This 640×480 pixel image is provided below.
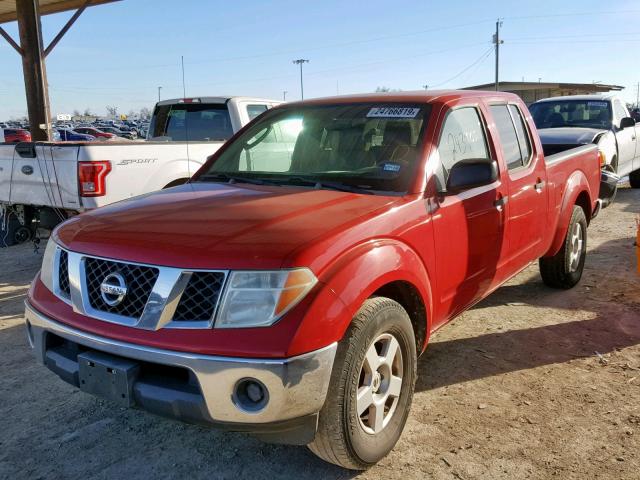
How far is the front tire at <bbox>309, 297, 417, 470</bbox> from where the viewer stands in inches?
93.7

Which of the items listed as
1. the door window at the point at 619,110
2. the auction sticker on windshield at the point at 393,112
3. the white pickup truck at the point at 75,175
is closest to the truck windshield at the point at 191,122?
the white pickup truck at the point at 75,175

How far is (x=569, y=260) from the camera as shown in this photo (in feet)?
17.3

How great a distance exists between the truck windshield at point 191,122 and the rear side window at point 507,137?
4539 mm

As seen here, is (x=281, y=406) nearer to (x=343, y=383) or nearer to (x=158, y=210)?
(x=343, y=383)

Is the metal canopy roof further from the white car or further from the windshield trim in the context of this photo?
the white car

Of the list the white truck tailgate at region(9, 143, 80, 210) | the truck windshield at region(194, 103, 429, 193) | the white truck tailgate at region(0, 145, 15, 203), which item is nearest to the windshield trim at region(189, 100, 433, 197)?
the truck windshield at region(194, 103, 429, 193)

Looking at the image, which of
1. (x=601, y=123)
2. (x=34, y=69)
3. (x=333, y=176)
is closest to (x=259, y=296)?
(x=333, y=176)

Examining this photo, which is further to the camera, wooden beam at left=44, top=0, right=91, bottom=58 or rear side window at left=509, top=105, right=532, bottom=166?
wooden beam at left=44, top=0, right=91, bottom=58

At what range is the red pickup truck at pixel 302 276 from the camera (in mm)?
2242

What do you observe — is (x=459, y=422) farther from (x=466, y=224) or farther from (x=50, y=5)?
(x=50, y=5)

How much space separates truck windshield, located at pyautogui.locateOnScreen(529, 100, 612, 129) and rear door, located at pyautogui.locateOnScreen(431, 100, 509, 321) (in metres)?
7.64

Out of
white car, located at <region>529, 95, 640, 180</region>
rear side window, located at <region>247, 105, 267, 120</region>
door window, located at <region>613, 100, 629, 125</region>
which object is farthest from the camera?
door window, located at <region>613, 100, 629, 125</region>

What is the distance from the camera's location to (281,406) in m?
2.20

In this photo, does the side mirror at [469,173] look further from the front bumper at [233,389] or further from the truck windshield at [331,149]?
the front bumper at [233,389]
